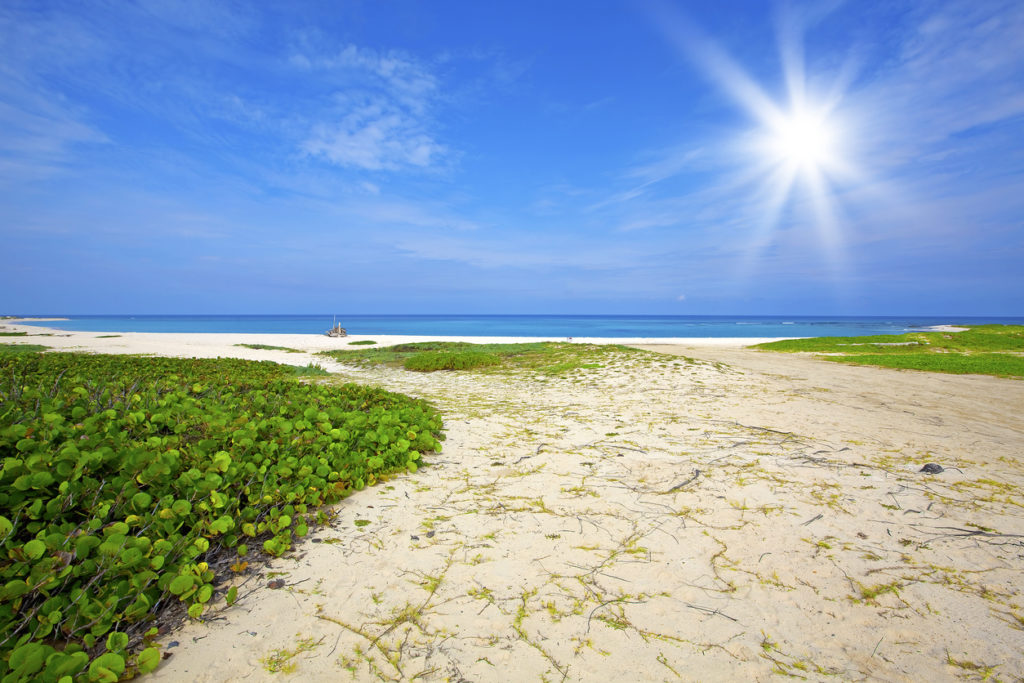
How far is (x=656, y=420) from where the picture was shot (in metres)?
6.47

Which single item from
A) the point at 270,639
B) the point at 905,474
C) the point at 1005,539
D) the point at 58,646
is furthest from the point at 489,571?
the point at 905,474

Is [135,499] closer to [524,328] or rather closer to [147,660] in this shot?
[147,660]

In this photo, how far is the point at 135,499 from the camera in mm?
2686

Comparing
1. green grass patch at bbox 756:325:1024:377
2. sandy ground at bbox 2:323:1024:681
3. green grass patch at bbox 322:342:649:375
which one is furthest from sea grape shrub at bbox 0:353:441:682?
green grass patch at bbox 756:325:1024:377

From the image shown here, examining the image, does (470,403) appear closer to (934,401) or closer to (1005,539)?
(1005,539)

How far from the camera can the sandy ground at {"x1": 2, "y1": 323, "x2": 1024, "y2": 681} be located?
2.19m

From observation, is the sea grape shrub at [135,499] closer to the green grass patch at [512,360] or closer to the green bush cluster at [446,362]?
the green grass patch at [512,360]

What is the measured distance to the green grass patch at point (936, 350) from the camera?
40.8 feet

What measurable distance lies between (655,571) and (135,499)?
318 cm

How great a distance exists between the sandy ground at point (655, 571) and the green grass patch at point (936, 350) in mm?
9352

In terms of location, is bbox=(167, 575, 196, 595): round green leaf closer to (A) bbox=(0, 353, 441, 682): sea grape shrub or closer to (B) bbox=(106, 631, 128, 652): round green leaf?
(A) bbox=(0, 353, 441, 682): sea grape shrub

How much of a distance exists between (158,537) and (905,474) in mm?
6068

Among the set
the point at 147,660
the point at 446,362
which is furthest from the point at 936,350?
the point at 147,660

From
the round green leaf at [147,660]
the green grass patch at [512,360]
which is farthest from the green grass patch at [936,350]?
the round green leaf at [147,660]
